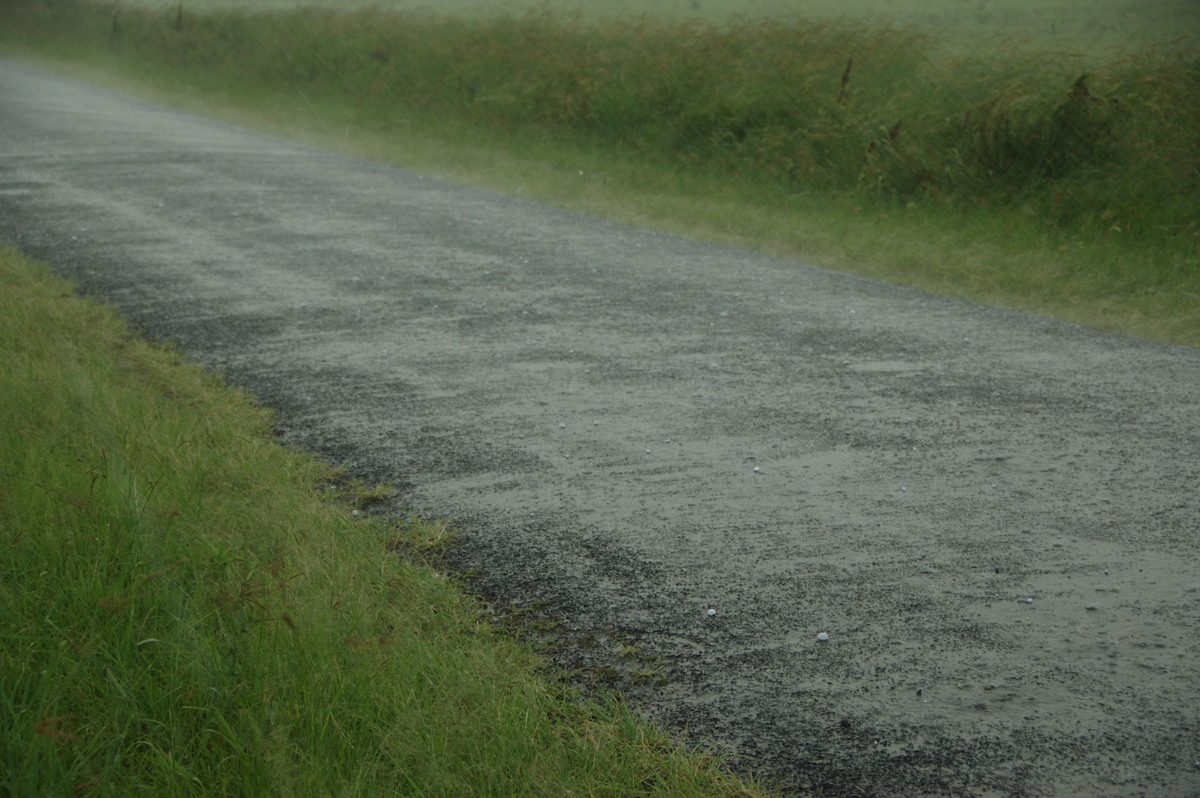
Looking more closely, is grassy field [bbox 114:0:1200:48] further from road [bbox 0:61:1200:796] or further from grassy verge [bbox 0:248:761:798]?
grassy verge [bbox 0:248:761:798]

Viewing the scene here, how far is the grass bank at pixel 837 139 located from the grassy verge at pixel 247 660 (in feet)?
18.8

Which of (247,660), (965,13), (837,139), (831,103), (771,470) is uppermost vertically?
(965,13)

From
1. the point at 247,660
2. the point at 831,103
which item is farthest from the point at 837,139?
the point at 247,660

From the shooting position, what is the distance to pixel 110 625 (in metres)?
2.93

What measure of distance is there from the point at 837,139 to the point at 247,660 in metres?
10.2

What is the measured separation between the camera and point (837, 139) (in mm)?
11852

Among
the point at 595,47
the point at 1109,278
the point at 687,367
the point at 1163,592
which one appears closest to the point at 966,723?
the point at 1163,592

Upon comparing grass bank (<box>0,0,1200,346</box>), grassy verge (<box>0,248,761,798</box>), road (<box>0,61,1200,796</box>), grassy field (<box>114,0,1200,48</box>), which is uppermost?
grassy field (<box>114,0,1200,48</box>)

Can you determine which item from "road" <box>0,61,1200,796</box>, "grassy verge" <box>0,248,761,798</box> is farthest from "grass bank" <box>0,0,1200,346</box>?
"grassy verge" <box>0,248,761,798</box>

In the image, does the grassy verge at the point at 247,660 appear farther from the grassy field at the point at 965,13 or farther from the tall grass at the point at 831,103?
the grassy field at the point at 965,13

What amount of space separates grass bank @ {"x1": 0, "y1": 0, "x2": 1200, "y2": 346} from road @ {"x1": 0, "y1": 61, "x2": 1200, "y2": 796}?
144 cm

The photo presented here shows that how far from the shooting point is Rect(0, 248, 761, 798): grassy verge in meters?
2.51

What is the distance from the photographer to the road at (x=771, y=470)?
2.96 metres

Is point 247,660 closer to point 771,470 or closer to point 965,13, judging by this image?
point 771,470
